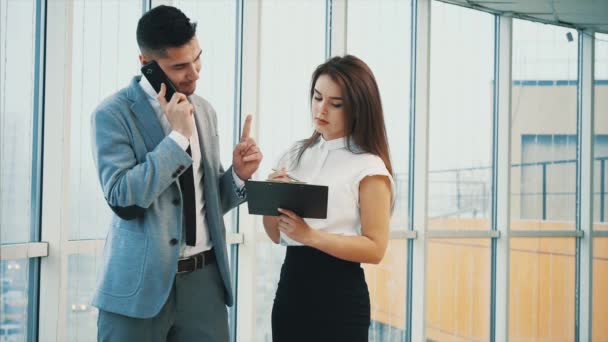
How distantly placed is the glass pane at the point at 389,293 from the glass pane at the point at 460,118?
21.7 inches

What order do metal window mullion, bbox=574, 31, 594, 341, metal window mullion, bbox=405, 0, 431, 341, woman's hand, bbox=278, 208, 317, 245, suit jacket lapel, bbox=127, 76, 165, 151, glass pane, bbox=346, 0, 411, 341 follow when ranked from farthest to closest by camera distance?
metal window mullion, bbox=574, 31, 594, 341
metal window mullion, bbox=405, 0, 431, 341
glass pane, bbox=346, 0, 411, 341
woman's hand, bbox=278, 208, 317, 245
suit jacket lapel, bbox=127, 76, 165, 151

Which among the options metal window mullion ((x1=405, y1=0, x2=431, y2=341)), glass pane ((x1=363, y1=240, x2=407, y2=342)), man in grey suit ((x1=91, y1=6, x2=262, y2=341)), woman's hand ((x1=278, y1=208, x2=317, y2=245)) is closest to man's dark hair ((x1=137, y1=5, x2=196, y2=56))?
man in grey suit ((x1=91, y1=6, x2=262, y2=341))

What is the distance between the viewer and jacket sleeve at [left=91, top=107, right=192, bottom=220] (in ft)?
5.93

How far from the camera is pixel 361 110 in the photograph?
227 centimetres

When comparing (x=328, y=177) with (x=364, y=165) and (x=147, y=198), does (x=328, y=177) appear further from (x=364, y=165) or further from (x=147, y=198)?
(x=147, y=198)

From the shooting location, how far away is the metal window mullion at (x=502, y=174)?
6633 mm

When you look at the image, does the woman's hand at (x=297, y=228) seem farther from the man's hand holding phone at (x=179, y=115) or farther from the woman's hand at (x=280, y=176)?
the man's hand holding phone at (x=179, y=115)

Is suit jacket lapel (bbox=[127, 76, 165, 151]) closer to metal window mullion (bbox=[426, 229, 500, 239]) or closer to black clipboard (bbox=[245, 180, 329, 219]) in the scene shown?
black clipboard (bbox=[245, 180, 329, 219])

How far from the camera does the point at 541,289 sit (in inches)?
275

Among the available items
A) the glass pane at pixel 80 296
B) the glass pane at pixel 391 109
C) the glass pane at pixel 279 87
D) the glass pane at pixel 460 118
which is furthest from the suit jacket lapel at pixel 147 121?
the glass pane at pixel 460 118

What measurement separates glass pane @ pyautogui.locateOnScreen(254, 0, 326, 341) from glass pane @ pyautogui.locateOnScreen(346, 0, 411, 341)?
559 millimetres

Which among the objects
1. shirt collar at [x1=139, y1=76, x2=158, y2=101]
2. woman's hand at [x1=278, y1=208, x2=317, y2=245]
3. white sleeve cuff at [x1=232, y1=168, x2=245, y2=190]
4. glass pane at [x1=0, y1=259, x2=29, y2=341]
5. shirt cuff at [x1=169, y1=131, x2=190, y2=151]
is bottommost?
glass pane at [x1=0, y1=259, x2=29, y2=341]

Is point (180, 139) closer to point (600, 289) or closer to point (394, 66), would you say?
point (394, 66)

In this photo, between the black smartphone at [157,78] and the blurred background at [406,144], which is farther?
the blurred background at [406,144]
